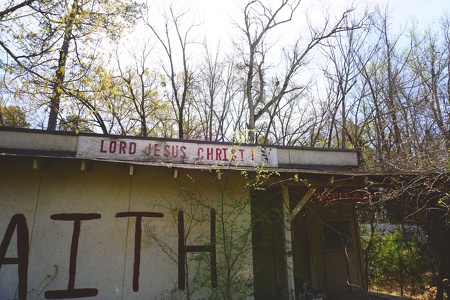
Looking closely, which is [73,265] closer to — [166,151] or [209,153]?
[166,151]

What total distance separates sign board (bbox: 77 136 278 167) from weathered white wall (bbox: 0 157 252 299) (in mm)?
1220

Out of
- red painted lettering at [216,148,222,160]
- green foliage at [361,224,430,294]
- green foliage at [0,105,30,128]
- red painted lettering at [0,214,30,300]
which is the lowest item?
green foliage at [361,224,430,294]

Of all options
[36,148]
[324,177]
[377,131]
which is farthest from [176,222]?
[377,131]

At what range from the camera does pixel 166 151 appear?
8.10 meters

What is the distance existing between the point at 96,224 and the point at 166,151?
2585mm

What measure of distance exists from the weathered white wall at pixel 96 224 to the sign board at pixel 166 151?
1220mm

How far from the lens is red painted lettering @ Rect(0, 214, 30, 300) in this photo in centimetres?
562

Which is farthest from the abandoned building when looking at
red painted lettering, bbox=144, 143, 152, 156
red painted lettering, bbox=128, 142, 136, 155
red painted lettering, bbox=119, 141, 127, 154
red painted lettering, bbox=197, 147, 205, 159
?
red painted lettering, bbox=197, 147, 205, 159

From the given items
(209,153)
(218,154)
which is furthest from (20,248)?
(218,154)

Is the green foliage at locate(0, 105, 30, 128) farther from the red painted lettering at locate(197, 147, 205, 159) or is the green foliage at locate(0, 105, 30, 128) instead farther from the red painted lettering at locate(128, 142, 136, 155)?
the red painted lettering at locate(197, 147, 205, 159)

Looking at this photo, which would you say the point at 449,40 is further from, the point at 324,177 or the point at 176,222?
the point at 176,222

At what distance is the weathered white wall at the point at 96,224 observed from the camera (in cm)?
584

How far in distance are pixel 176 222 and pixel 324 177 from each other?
10.8 ft

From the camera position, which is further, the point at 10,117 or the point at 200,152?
the point at 10,117
